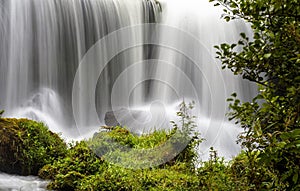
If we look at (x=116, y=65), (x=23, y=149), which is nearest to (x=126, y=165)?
(x=23, y=149)

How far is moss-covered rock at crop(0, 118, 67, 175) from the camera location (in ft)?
15.7

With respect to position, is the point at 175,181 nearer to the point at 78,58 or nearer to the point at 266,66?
the point at 266,66

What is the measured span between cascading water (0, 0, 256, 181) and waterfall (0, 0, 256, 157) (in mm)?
25

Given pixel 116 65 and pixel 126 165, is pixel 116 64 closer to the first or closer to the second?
pixel 116 65

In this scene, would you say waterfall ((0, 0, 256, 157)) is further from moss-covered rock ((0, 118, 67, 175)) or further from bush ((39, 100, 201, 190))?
moss-covered rock ((0, 118, 67, 175))

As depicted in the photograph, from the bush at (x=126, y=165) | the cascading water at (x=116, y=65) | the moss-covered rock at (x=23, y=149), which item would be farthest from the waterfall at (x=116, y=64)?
the moss-covered rock at (x=23, y=149)

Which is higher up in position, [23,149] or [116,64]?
[116,64]

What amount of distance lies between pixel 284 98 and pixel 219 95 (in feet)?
31.1

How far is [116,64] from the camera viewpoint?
474 inches

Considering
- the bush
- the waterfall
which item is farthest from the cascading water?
the bush

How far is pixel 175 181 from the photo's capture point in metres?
3.93

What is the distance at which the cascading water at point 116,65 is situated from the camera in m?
9.20

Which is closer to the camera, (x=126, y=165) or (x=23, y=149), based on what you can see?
(x=126, y=165)

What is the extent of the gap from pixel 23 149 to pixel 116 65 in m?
7.41
